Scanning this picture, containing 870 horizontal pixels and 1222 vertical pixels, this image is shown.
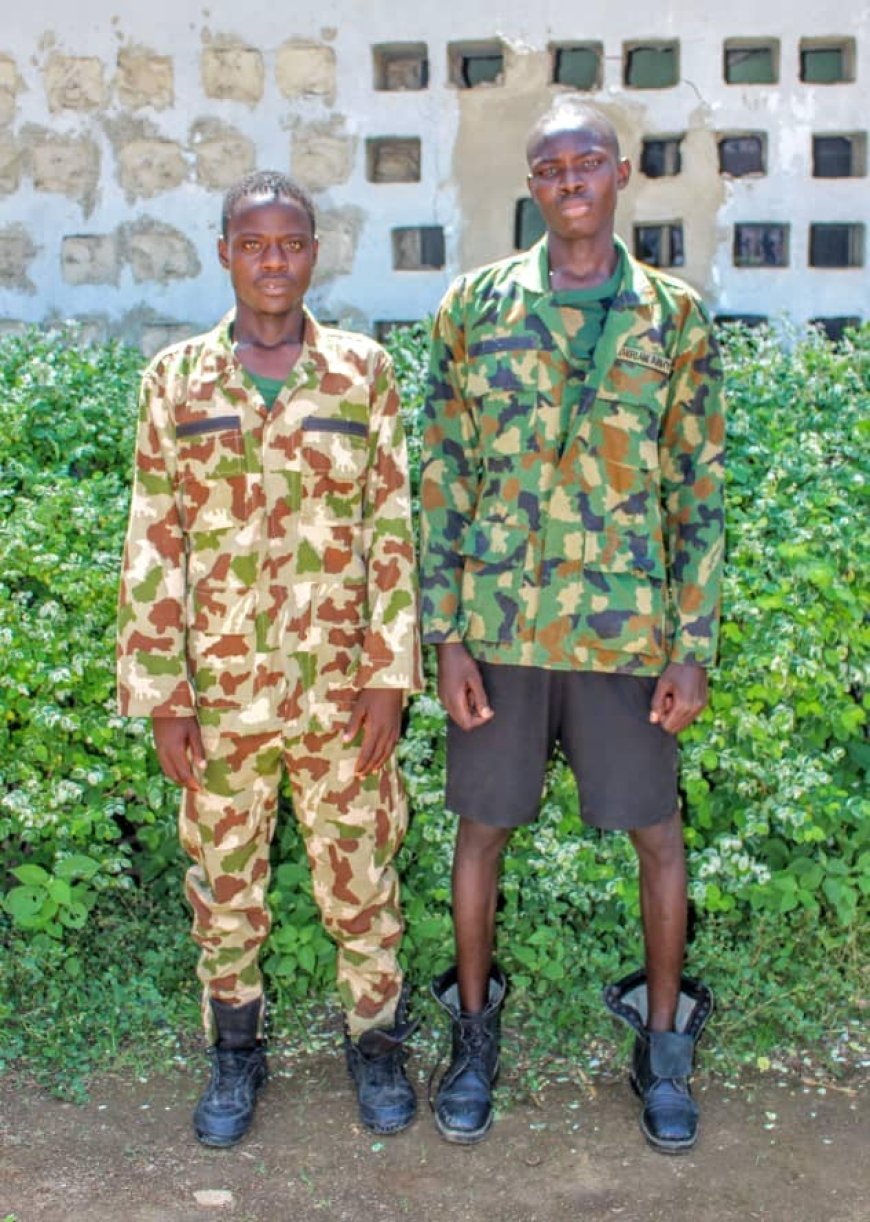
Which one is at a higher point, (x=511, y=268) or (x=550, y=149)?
(x=550, y=149)

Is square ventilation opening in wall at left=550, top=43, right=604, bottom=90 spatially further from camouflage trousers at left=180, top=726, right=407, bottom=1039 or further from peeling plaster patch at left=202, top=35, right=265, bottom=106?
camouflage trousers at left=180, top=726, right=407, bottom=1039

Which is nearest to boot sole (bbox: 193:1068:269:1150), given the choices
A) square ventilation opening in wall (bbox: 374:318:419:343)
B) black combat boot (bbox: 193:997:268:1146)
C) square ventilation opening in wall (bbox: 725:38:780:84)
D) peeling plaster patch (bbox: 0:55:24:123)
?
black combat boot (bbox: 193:997:268:1146)

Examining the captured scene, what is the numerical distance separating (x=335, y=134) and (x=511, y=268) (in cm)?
252

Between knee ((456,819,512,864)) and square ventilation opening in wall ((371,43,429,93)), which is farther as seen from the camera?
square ventilation opening in wall ((371,43,429,93))

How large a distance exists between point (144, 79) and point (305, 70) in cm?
59

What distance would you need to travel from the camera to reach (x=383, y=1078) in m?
3.07

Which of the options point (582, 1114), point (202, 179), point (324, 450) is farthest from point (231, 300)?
point (582, 1114)

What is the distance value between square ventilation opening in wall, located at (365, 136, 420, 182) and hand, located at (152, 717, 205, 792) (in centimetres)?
294

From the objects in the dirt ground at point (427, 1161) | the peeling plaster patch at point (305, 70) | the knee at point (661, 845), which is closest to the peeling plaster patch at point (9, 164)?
the peeling plaster patch at point (305, 70)

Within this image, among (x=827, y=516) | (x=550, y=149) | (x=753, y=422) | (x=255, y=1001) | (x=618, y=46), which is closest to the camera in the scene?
(x=550, y=149)

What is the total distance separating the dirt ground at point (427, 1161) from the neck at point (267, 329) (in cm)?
163

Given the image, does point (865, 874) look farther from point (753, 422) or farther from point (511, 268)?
point (511, 268)

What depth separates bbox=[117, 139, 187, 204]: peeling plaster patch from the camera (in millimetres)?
5188

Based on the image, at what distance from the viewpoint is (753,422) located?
12.1 ft
